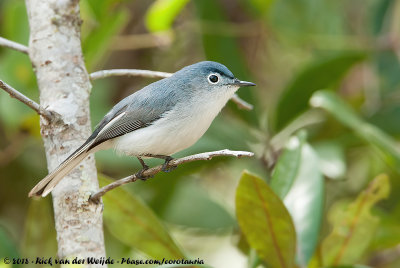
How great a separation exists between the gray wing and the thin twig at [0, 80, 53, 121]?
0.34 meters

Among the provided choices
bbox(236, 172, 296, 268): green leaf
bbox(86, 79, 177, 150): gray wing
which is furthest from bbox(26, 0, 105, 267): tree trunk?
bbox(236, 172, 296, 268): green leaf

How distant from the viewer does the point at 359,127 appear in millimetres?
3023

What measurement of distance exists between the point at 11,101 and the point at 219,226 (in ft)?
4.79

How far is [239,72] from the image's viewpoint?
147 inches

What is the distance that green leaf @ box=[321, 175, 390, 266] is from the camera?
8.94 feet

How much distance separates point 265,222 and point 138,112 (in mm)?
751

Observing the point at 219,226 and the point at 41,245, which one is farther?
the point at 219,226

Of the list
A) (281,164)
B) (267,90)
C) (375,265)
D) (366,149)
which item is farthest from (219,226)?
(267,90)

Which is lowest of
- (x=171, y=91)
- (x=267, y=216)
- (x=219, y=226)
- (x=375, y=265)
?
(x=375, y=265)

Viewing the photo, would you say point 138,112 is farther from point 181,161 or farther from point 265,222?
point 265,222

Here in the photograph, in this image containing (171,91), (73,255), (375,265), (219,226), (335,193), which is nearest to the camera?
(73,255)

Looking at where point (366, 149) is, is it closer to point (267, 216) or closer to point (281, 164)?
point (281, 164)

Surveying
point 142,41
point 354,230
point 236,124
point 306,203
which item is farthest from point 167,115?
point 142,41

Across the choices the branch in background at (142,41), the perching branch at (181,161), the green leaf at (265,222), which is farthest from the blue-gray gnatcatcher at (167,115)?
the branch in background at (142,41)
